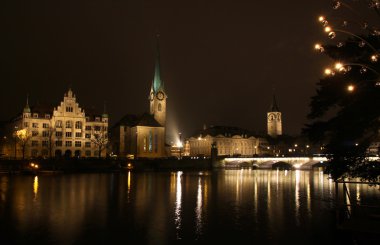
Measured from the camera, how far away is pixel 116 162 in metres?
90.9

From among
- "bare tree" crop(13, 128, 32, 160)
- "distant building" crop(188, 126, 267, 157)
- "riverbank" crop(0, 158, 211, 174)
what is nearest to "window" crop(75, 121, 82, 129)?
"bare tree" crop(13, 128, 32, 160)

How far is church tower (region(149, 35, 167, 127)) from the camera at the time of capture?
435 ft

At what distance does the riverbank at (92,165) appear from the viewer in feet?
242

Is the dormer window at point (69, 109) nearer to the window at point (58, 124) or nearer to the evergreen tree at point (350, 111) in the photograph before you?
the window at point (58, 124)

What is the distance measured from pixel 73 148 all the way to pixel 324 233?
86.3m

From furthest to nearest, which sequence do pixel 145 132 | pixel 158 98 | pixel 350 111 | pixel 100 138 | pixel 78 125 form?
1. pixel 158 98
2. pixel 145 132
3. pixel 100 138
4. pixel 78 125
5. pixel 350 111

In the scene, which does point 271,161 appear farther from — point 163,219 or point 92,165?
point 163,219

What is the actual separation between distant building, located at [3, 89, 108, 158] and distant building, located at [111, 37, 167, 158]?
1399 centimetres

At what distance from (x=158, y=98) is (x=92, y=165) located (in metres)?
51.3

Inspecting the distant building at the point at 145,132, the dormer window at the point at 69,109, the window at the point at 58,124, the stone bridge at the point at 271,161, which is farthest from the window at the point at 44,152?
the stone bridge at the point at 271,161

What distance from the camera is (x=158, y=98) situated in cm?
13338

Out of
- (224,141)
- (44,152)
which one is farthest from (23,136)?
(224,141)

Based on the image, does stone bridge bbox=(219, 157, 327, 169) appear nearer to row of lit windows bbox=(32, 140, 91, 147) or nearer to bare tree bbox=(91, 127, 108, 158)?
bare tree bbox=(91, 127, 108, 158)

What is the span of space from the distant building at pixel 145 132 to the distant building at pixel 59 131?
14.0 meters
